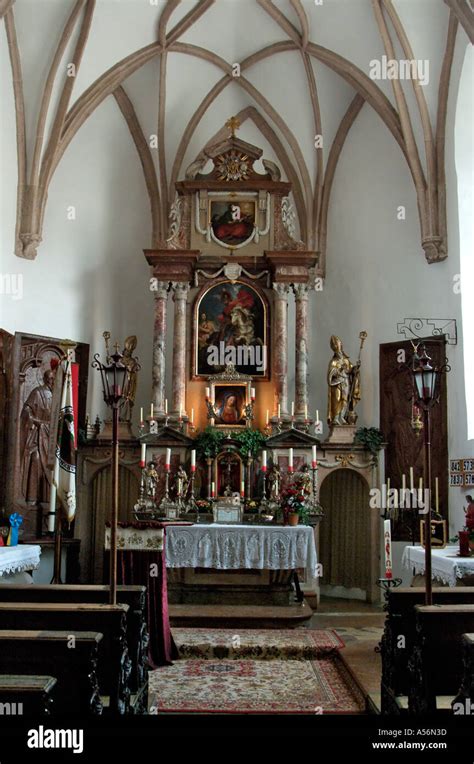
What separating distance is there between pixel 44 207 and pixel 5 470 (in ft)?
18.1

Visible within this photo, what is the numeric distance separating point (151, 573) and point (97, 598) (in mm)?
2666

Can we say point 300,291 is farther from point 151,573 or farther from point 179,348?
point 151,573

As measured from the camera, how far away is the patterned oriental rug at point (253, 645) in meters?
9.98

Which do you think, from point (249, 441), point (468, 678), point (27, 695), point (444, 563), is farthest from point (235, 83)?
point (27, 695)

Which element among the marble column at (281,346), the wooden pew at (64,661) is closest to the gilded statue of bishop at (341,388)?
the marble column at (281,346)

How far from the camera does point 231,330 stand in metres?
16.2

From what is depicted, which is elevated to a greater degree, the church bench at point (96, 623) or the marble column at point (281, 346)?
the marble column at point (281, 346)

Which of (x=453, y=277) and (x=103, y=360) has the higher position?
(x=453, y=277)

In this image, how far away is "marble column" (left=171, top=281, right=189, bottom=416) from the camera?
15.7 meters

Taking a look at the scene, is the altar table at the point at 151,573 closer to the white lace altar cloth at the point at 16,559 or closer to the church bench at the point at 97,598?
the white lace altar cloth at the point at 16,559

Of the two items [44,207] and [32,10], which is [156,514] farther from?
[32,10]

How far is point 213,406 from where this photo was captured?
1559 cm

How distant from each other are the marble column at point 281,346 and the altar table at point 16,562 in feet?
20.4

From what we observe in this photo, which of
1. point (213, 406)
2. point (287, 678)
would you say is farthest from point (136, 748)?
point (213, 406)
